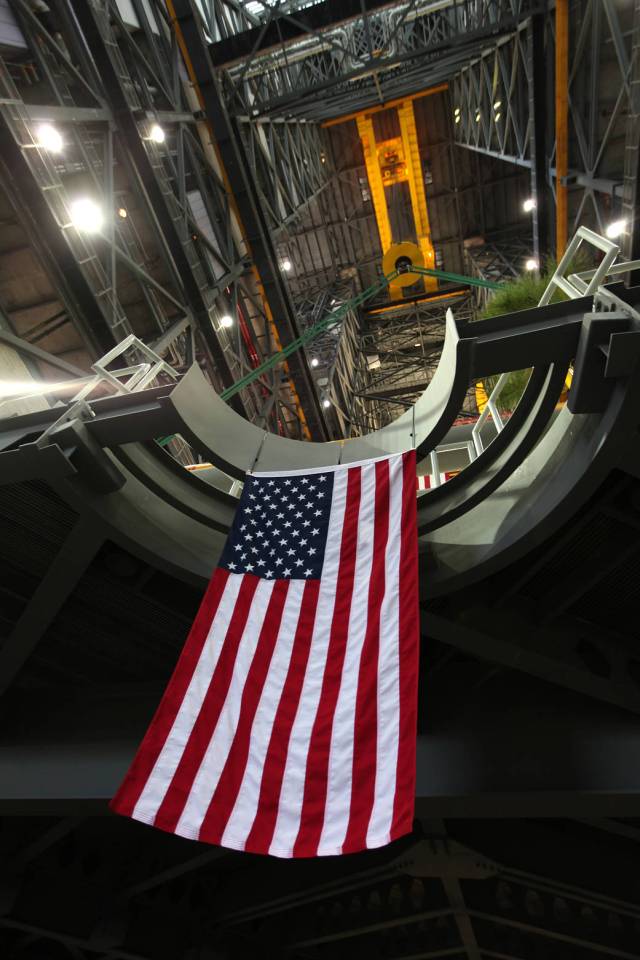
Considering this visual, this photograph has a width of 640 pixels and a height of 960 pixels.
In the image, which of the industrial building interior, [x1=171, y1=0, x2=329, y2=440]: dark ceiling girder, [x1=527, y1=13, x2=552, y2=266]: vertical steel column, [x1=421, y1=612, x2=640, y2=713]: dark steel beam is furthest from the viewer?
[x1=527, y1=13, x2=552, y2=266]: vertical steel column

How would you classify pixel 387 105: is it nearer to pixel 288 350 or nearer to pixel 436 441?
pixel 288 350

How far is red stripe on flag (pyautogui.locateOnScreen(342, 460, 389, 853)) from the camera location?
8.84 feet

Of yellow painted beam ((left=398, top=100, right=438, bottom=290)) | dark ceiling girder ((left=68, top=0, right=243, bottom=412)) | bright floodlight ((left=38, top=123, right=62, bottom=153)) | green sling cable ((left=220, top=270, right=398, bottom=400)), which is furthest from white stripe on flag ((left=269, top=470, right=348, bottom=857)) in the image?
yellow painted beam ((left=398, top=100, right=438, bottom=290))

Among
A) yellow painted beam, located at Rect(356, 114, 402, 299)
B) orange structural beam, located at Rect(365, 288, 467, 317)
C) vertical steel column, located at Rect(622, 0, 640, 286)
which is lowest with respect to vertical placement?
vertical steel column, located at Rect(622, 0, 640, 286)

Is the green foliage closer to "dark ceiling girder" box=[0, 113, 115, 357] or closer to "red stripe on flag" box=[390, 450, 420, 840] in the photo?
"red stripe on flag" box=[390, 450, 420, 840]

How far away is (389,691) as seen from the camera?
3037 mm

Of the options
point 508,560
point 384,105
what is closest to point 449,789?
point 508,560

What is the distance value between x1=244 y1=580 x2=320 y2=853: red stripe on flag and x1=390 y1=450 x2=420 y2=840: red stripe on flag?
669 mm

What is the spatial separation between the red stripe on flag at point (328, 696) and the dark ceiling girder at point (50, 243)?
8.36 metres

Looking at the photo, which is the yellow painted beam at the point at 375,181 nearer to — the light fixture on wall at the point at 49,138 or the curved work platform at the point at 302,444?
the light fixture on wall at the point at 49,138

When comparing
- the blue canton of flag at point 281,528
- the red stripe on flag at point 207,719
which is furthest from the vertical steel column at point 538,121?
the red stripe on flag at point 207,719

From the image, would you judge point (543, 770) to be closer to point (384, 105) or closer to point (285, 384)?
point (285, 384)

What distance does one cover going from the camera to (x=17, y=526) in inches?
161

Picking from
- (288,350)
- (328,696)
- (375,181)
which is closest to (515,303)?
(288,350)
